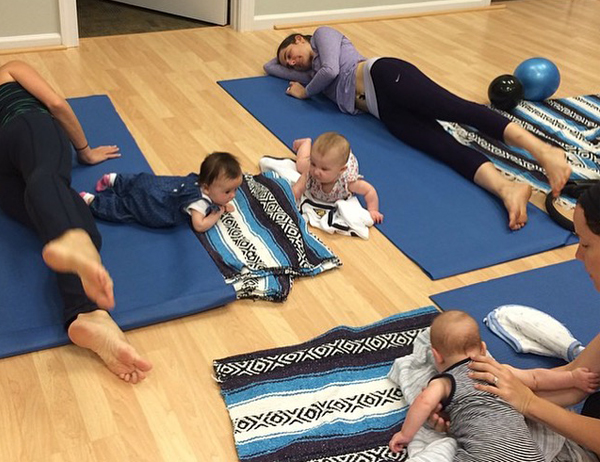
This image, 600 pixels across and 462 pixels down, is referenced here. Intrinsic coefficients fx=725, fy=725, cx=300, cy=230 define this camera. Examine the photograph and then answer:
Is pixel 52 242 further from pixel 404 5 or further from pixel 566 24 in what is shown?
pixel 566 24

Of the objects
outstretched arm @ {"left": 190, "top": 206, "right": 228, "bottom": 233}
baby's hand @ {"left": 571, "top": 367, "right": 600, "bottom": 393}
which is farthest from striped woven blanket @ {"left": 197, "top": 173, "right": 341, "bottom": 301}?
baby's hand @ {"left": 571, "top": 367, "right": 600, "bottom": 393}

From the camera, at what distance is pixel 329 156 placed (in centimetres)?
242

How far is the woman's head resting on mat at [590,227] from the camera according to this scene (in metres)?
1.45

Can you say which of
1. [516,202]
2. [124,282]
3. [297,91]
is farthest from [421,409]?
[297,91]

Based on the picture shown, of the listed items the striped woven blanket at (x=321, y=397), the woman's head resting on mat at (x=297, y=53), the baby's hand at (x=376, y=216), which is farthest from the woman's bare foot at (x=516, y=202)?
the woman's head resting on mat at (x=297, y=53)

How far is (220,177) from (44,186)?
58 centimetres

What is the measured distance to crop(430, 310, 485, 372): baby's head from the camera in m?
1.69

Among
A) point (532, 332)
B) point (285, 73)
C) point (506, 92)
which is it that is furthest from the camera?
point (285, 73)

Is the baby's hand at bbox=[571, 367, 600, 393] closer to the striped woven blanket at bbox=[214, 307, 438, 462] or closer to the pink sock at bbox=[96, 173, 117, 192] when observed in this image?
the striped woven blanket at bbox=[214, 307, 438, 462]

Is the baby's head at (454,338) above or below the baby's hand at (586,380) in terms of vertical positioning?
above

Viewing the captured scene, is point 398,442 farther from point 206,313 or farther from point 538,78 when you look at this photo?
point 538,78

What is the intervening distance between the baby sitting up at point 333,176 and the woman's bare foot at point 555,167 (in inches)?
24.3

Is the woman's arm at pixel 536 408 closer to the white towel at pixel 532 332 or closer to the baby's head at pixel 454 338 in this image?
the baby's head at pixel 454 338

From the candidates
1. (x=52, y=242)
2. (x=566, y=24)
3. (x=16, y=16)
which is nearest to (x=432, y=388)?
(x=52, y=242)
